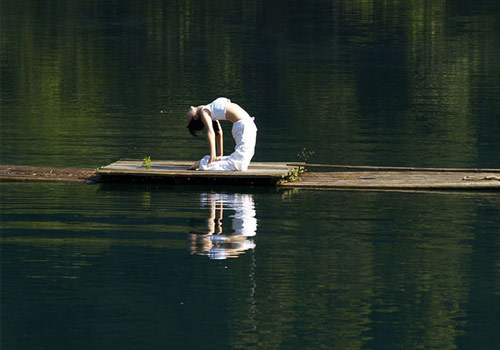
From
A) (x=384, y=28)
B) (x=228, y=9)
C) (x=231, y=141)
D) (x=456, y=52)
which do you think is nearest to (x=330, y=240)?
(x=231, y=141)

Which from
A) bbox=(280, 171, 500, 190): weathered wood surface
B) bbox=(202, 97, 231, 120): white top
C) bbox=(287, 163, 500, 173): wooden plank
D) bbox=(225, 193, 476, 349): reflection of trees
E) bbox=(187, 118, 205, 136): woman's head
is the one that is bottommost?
bbox=(225, 193, 476, 349): reflection of trees

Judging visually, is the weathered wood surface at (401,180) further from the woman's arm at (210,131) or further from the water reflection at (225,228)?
the water reflection at (225,228)

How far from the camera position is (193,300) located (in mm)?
11805

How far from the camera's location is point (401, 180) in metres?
18.9

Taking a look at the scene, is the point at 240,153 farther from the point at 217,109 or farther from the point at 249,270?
the point at 249,270

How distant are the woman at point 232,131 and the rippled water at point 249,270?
2.54 ft

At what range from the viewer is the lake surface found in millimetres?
11039

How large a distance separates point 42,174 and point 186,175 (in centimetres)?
257

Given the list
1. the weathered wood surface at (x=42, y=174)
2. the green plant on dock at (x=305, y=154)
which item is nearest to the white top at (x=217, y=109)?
the weathered wood surface at (x=42, y=174)

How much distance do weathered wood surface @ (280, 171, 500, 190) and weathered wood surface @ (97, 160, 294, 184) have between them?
349mm

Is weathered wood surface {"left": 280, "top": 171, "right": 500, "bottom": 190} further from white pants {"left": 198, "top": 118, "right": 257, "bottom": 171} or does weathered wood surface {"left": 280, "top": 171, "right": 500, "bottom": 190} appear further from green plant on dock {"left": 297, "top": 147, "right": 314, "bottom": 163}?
green plant on dock {"left": 297, "top": 147, "right": 314, "bottom": 163}

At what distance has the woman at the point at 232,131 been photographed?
18594 mm

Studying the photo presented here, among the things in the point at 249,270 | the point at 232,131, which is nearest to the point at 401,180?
the point at 232,131

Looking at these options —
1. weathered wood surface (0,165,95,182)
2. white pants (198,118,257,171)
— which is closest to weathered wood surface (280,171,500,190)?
white pants (198,118,257,171)
